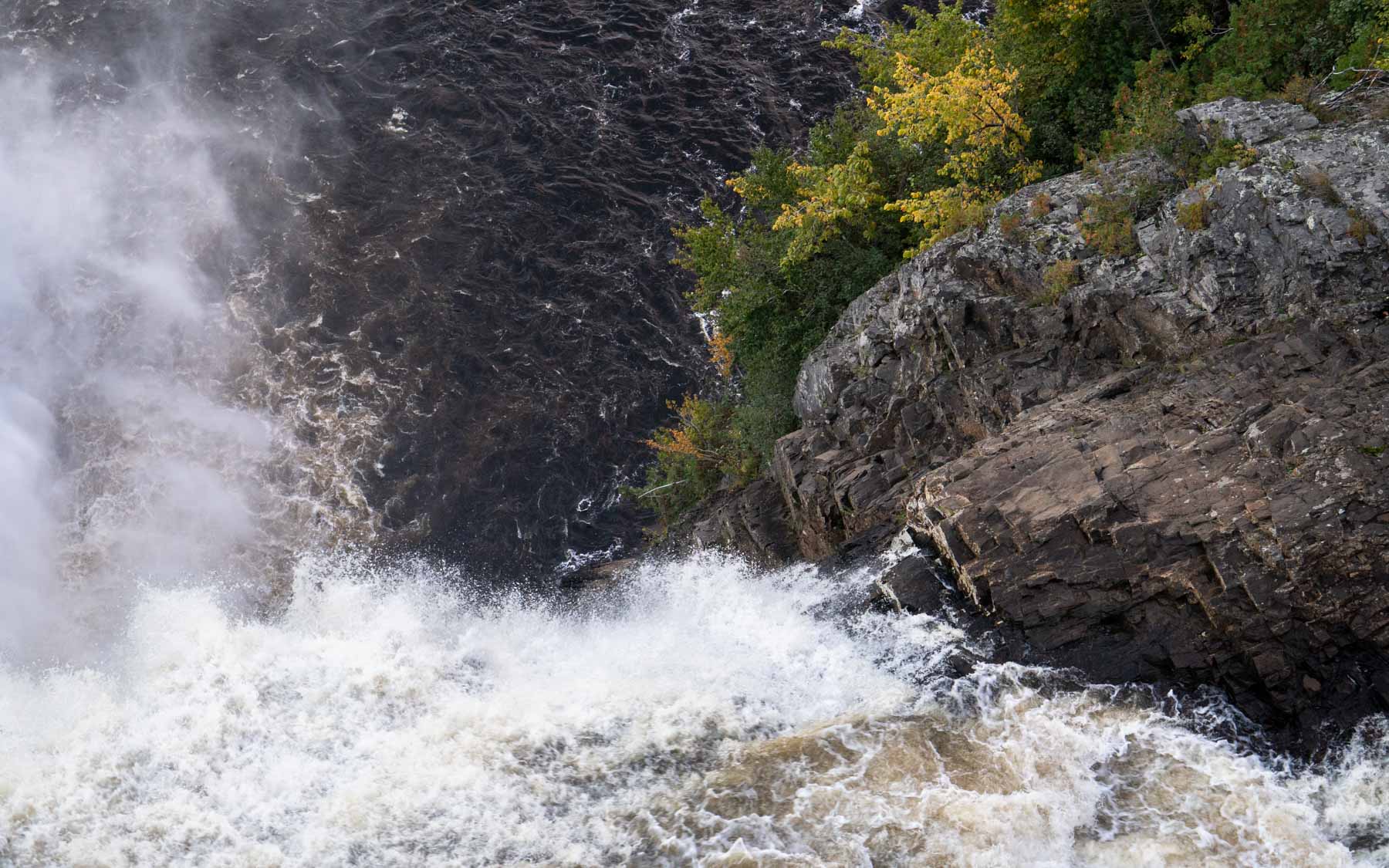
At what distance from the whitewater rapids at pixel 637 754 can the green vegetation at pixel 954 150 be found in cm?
635

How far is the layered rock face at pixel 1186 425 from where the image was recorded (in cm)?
1692

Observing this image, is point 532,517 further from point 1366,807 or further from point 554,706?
point 1366,807

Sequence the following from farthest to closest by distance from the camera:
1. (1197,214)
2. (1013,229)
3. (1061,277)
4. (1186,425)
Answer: (1013,229) → (1061,277) → (1197,214) → (1186,425)

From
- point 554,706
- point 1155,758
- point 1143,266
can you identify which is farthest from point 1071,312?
point 554,706

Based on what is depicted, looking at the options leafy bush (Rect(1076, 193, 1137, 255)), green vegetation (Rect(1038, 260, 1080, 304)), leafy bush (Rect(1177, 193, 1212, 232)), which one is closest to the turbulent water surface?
green vegetation (Rect(1038, 260, 1080, 304))

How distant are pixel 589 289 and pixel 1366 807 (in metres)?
25.0

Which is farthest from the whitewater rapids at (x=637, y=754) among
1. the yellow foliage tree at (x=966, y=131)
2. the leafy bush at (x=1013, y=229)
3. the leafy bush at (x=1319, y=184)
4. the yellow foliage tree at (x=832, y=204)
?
the yellow foliage tree at (x=966, y=131)

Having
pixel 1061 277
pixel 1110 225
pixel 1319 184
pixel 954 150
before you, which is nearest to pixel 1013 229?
pixel 1061 277

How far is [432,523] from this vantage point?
98.2 ft

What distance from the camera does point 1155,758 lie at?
17.4 metres

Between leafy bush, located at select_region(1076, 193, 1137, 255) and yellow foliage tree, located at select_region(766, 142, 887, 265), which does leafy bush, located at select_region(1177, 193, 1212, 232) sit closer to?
leafy bush, located at select_region(1076, 193, 1137, 255)

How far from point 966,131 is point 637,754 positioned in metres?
16.0

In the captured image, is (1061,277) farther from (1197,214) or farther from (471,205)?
(471,205)

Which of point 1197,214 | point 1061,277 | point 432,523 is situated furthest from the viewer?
point 432,523
